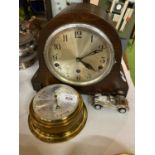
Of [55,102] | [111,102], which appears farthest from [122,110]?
[55,102]

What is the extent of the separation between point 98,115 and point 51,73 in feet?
0.59

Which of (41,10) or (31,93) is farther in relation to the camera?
(41,10)

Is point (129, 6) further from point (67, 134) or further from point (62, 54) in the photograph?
point (67, 134)

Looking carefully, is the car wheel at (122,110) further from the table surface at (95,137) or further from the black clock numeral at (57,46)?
the black clock numeral at (57,46)

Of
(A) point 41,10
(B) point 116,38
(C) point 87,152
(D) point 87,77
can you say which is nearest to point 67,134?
(C) point 87,152

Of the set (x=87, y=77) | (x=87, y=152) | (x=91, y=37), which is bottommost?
(x=87, y=152)

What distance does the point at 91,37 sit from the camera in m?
0.62

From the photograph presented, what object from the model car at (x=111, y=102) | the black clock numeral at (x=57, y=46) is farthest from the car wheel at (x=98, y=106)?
the black clock numeral at (x=57, y=46)

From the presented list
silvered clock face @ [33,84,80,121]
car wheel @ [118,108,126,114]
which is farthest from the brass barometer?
car wheel @ [118,108,126,114]

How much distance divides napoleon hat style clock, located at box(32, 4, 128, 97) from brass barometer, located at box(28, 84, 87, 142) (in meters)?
0.06

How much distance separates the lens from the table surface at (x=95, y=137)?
60cm

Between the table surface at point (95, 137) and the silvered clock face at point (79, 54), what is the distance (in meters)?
0.09

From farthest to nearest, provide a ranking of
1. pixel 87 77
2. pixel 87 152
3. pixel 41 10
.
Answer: pixel 41 10, pixel 87 77, pixel 87 152

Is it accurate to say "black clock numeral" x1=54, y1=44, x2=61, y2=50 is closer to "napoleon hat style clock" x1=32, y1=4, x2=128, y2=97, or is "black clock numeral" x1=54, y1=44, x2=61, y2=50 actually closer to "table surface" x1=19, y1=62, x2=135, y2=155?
"napoleon hat style clock" x1=32, y1=4, x2=128, y2=97
